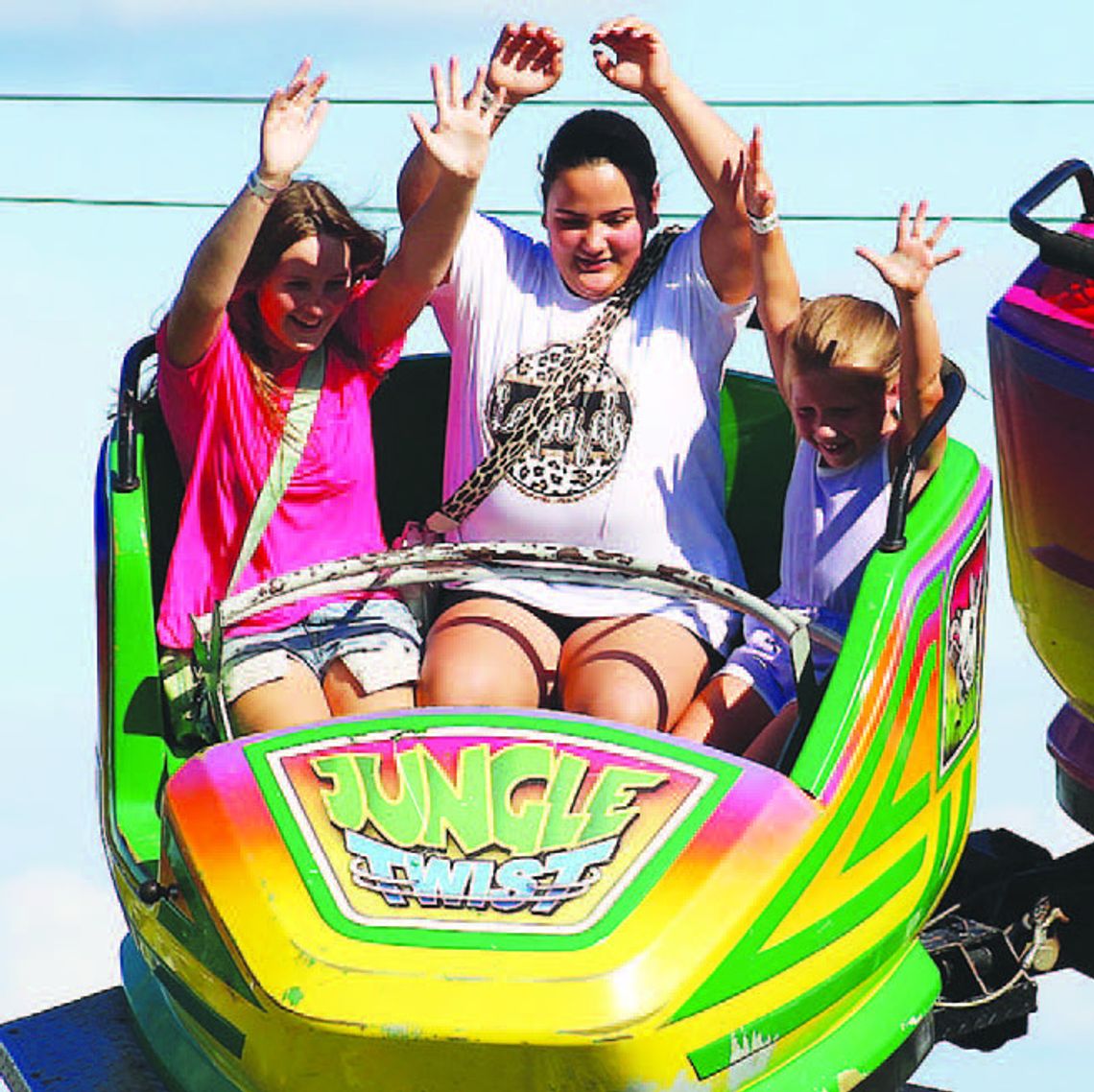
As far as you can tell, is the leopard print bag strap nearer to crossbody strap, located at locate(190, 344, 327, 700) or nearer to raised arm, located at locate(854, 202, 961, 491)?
crossbody strap, located at locate(190, 344, 327, 700)

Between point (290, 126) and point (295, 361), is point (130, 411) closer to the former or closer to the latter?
point (295, 361)

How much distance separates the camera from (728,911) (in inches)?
131

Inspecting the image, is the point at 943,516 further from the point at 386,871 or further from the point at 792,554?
the point at 386,871

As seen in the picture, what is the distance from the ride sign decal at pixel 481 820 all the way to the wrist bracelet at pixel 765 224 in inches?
35.2

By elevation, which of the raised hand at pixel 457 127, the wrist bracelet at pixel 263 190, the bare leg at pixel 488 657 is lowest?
the bare leg at pixel 488 657

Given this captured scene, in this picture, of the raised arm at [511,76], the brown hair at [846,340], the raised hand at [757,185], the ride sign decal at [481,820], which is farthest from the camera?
the raised arm at [511,76]

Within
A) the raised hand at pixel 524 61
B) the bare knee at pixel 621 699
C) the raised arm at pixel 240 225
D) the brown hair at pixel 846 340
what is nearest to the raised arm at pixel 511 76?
the raised hand at pixel 524 61

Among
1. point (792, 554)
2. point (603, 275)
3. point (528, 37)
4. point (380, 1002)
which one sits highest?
point (528, 37)

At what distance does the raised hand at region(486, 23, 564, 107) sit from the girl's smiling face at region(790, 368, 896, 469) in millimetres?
632

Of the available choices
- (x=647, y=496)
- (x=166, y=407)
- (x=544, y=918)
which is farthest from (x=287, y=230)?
(x=544, y=918)

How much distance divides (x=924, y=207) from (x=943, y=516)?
426 mm

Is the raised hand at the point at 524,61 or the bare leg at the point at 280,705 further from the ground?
the raised hand at the point at 524,61

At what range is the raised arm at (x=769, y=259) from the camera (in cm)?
400

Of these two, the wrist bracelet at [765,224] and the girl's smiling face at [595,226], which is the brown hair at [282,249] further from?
the wrist bracelet at [765,224]
